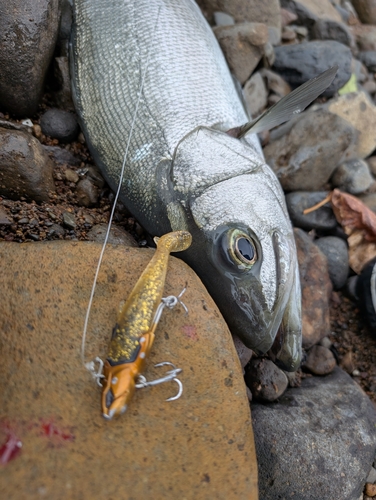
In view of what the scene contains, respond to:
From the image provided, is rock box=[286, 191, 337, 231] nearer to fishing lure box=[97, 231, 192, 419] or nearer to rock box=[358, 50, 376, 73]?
fishing lure box=[97, 231, 192, 419]

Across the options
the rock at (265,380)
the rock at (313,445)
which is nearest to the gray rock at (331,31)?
the rock at (265,380)

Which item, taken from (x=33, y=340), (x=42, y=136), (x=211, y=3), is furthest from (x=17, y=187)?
(x=211, y=3)

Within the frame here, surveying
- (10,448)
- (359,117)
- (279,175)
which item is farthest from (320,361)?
(359,117)

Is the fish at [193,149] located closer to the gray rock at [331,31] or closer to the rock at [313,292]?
the rock at [313,292]

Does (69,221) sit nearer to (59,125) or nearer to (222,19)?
(59,125)

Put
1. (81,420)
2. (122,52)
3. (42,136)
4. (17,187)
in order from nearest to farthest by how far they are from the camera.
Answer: (81,420) → (17,187) → (122,52) → (42,136)

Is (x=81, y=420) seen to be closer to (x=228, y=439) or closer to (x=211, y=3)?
(x=228, y=439)

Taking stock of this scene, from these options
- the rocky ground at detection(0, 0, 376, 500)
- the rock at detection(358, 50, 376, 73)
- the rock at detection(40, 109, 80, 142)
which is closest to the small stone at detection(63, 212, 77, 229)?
the rocky ground at detection(0, 0, 376, 500)
